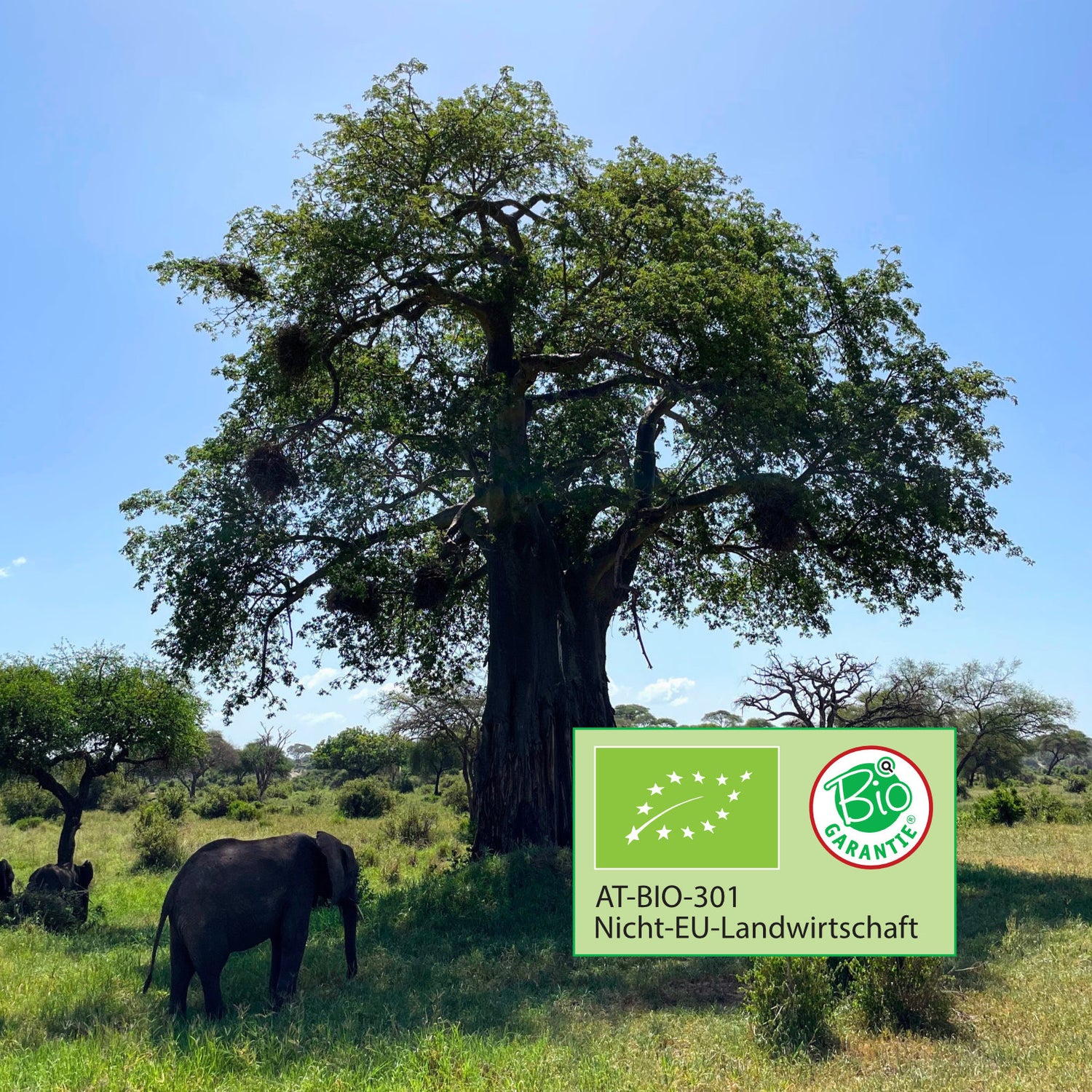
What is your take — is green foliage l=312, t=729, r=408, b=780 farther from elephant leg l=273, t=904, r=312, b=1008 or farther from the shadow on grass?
elephant leg l=273, t=904, r=312, b=1008

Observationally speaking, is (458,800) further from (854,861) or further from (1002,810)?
(854,861)

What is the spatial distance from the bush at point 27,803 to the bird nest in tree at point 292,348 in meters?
28.3

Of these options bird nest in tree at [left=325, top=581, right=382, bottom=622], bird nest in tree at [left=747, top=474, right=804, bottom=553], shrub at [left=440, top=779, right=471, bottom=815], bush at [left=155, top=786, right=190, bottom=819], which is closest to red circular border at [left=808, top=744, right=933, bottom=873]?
bird nest in tree at [left=747, top=474, right=804, bottom=553]

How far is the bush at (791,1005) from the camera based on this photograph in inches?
300

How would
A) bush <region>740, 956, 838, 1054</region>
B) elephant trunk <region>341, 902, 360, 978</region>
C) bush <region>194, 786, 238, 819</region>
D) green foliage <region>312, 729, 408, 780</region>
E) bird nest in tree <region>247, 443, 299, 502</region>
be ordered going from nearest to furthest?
bush <region>740, 956, 838, 1054</region>, elephant trunk <region>341, 902, 360, 978</region>, bird nest in tree <region>247, 443, 299, 502</region>, bush <region>194, 786, 238, 819</region>, green foliage <region>312, 729, 408, 780</region>

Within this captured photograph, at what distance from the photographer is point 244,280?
15750mm

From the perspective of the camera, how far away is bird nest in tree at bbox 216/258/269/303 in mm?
15695

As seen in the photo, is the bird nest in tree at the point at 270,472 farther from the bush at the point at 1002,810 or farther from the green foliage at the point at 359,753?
the green foliage at the point at 359,753

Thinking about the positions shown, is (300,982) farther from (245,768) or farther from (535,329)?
(245,768)

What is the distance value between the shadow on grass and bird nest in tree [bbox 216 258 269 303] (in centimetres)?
1358

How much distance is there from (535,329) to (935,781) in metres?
10.4

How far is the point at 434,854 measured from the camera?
22.8 metres

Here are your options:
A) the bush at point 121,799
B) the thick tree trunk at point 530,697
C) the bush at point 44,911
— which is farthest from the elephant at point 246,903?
the bush at point 121,799

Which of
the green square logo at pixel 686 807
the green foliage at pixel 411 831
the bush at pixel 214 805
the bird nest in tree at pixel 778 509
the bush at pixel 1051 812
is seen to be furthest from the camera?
the bush at pixel 214 805
